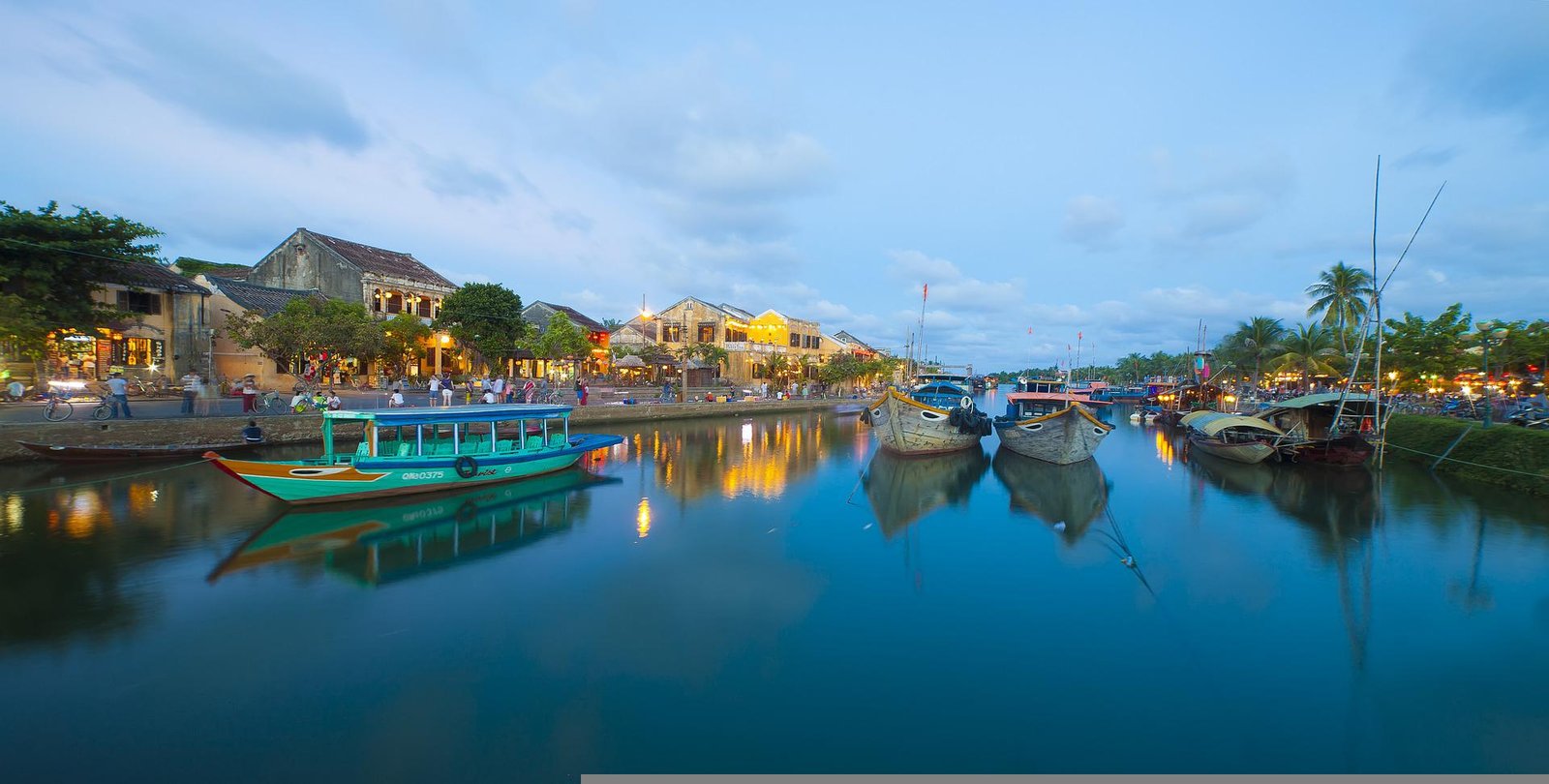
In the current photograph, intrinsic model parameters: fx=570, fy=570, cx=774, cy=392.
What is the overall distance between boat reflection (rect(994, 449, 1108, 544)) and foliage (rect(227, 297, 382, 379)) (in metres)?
29.0

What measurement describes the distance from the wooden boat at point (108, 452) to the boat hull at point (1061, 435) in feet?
95.1

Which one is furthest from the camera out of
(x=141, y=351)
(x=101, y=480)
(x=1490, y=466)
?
(x=141, y=351)

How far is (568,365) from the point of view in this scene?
4512 centimetres

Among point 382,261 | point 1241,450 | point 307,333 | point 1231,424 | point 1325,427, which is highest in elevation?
point 382,261

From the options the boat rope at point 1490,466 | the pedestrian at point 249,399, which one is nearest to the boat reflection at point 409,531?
the pedestrian at point 249,399

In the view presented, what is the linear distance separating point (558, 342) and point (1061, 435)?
2849 cm

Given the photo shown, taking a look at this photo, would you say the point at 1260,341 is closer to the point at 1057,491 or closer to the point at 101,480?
the point at 1057,491

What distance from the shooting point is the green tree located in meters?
34.0

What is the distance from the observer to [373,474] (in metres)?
13.6

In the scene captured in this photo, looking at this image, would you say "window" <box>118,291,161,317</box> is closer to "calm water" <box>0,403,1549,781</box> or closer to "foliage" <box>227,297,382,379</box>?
"foliage" <box>227,297,382,379</box>

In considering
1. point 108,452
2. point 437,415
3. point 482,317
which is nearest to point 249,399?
point 108,452

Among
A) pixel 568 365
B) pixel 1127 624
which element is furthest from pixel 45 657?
pixel 568 365

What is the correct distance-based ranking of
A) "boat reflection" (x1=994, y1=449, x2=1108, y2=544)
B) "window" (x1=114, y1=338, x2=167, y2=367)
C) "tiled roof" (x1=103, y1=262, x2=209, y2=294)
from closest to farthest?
1. "boat reflection" (x1=994, y1=449, x2=1108, y2=544)
2. "tiled roof" (x1=103, y1=262, x2=209, y2=294)
3. "window" (x1=114, y1=338, x2=167, y2=367)

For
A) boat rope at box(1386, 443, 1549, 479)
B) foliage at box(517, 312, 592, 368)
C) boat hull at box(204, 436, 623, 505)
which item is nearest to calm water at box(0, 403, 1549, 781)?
boat hull at box(204, 436, 623, 505)
